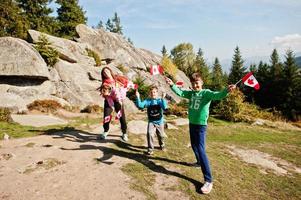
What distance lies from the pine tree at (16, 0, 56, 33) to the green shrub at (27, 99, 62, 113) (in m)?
25.9

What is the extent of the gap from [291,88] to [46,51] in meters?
36.5

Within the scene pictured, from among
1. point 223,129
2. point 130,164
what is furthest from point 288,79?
point 130,164

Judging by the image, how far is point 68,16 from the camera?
43.7 m

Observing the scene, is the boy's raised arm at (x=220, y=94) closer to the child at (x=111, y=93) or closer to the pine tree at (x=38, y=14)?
the child at (x=111, y=93)

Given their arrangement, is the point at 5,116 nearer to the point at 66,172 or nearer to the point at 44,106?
the point at 44,106

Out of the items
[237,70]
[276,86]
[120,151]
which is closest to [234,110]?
[120,151]

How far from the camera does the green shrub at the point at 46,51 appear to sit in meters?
20.5

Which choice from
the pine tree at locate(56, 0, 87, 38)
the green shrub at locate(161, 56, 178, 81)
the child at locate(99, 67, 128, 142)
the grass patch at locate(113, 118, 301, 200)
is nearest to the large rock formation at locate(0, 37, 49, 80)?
the child at locate(99, 67, 128, 142)

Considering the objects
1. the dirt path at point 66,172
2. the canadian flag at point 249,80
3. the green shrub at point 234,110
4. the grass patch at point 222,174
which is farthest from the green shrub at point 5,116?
the green shrub at point 234,110

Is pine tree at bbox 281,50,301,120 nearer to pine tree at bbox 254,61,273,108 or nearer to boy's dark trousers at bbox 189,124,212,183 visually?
pine tree at bbox 254,61,273,108

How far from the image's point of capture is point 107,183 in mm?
6367

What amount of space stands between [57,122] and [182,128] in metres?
5.84

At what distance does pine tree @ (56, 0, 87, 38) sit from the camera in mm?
43256

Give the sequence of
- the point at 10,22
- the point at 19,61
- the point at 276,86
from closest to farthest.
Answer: the point at 19,61 < the point at 10,22 < the point at 276,86
